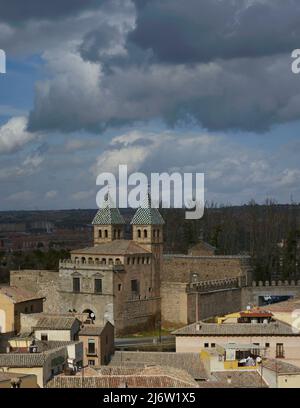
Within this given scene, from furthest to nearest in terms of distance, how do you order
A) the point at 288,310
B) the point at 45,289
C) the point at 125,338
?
the point at 45,289 < the point at 125,338 < the point at 288,310

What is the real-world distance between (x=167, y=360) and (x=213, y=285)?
17247 millimetres

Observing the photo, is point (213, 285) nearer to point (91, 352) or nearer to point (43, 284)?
point (43, 284)

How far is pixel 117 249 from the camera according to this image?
44656mm

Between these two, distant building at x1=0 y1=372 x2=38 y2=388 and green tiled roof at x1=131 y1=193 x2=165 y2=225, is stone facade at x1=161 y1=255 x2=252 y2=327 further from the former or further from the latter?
distant building at x1=0 y1=372 x2=38 y2=388

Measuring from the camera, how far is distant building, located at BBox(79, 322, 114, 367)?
3238 centimetres

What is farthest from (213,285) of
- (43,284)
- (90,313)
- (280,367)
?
(280,367)

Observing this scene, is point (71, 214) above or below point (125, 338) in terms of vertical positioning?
above

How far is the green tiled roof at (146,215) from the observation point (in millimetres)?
46500

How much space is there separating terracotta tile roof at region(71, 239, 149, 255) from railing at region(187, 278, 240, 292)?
318cm

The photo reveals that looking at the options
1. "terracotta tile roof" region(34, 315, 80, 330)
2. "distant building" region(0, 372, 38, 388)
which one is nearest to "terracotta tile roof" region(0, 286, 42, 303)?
"terracotta tile roof" region(34, 315, 80, 330)

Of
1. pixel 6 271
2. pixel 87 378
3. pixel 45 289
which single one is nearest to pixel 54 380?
pixel 87 378

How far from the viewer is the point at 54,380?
23922 mm
